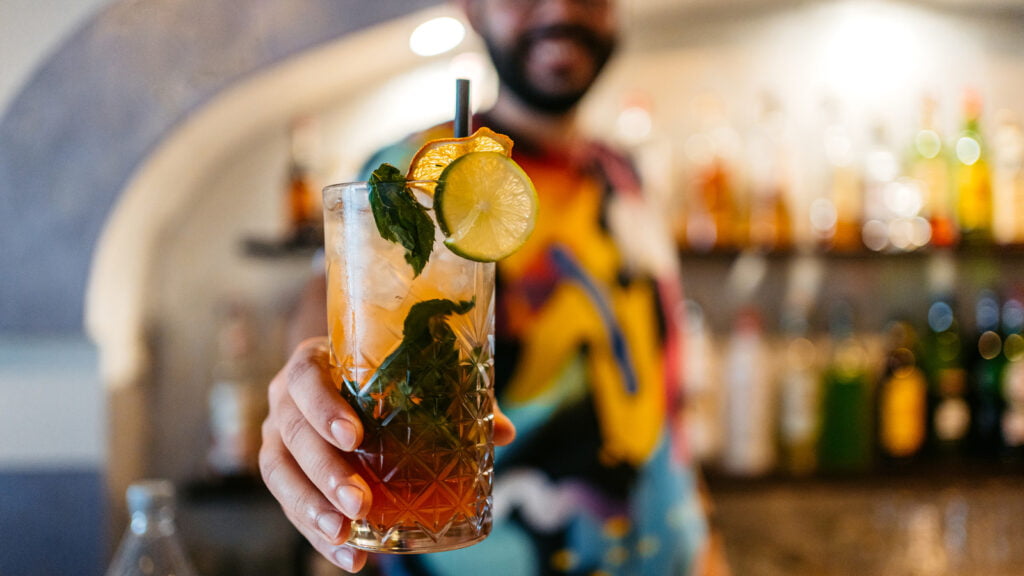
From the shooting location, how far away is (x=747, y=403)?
197cm

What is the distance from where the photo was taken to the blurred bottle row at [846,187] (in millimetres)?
2025

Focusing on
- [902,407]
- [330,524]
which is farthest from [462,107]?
[902,407]

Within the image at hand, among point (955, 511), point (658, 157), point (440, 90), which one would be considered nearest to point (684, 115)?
point (658, 157)

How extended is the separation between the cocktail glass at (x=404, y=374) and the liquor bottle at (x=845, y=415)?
1601 mm

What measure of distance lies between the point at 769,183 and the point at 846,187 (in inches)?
7.7

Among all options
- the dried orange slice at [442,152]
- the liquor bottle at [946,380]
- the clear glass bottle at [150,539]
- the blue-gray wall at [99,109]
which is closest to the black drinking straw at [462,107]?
the dried orange slice at [442,152]

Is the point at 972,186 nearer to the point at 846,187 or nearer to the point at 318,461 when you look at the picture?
the point at 846,187

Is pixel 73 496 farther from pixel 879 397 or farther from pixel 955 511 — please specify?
pixel 955 511

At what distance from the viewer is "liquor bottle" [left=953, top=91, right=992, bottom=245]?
2088 mm

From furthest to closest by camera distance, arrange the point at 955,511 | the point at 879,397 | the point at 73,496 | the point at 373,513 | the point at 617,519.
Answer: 1. the point at 955,511
2. the point at 879,397
3. the point at 73,496
4. the point at 617,519
5. the point at 373,513

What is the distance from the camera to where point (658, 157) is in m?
1.99

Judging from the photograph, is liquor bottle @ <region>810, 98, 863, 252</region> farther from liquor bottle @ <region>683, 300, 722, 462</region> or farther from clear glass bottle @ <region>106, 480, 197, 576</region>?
clear glass bottle @ <region>106, 480, 197, 576</region>

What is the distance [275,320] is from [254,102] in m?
0.55

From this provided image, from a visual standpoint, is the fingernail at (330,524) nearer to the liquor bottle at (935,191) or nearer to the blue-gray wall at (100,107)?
the blue-gray wall at (100,107)
